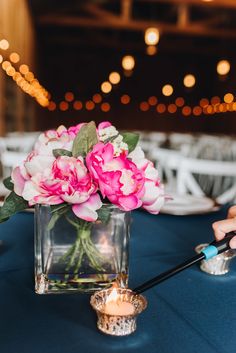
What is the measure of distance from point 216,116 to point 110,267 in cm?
1453

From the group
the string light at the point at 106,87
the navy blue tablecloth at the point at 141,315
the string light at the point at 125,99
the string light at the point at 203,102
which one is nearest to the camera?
the navy blue tablecloth at the point at 141,315

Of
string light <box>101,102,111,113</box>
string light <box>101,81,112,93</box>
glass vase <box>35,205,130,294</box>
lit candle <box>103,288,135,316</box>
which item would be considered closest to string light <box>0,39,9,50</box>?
glass vase <box>35,205,130,294</box>

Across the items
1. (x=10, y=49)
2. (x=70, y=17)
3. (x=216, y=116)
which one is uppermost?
Result: (x=70, y=17)

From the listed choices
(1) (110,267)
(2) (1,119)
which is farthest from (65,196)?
(2) (1,119)

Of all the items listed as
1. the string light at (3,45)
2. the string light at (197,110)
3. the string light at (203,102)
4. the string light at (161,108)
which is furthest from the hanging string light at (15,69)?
the string light at (203,102)

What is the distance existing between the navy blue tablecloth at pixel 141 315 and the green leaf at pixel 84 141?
0.90 feet

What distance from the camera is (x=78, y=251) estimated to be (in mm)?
893

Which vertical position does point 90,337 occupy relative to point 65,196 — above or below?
below

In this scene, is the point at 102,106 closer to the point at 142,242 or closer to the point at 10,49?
the point at 10,49

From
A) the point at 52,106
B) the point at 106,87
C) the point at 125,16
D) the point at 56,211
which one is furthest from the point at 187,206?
the point at 52,106

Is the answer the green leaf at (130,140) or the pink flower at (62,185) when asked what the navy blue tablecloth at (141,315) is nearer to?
the pink flower at (62,185)

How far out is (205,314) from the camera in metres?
0.80

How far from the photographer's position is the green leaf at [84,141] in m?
0.83

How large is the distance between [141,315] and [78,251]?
0.63 feet
